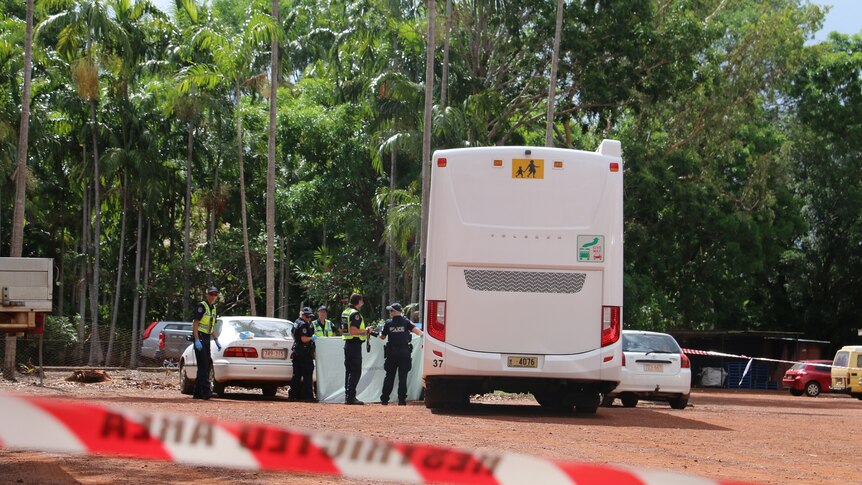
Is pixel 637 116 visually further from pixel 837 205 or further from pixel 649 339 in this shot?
pixel 649 339

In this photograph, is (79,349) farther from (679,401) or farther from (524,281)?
(524,281)

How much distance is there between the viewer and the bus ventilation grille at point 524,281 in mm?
15469

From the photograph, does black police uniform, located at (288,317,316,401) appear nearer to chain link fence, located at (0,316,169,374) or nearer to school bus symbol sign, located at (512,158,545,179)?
school bus symbol sign, located at (512,158,545,179)

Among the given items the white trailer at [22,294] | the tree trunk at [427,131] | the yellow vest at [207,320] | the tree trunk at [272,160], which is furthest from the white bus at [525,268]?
the tree trunk at [272,160]

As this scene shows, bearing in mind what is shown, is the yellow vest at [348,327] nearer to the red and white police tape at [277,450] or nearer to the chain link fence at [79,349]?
the red and white police tape at [277,450]

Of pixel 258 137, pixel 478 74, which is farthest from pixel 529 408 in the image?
pixel 258 137

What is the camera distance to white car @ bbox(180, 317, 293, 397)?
19.5 m

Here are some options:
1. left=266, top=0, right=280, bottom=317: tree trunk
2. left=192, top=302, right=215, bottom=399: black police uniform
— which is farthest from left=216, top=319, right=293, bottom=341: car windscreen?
left=266, top=0, right=280, bottom=317: tree trunk

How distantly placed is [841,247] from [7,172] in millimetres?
33082

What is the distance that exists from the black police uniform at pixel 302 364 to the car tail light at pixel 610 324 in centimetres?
572

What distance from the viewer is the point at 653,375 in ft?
71.1

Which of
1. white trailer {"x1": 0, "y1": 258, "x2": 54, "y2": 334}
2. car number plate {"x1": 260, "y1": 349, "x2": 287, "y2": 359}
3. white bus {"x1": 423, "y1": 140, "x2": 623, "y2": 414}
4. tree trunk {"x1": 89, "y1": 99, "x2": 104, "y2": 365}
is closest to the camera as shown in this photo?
white trailer {"x1": 0, "y1": 258, "x2": 54, "y2": 334}

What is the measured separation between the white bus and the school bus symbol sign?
13 mm

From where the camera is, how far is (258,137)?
4462 centimetres
